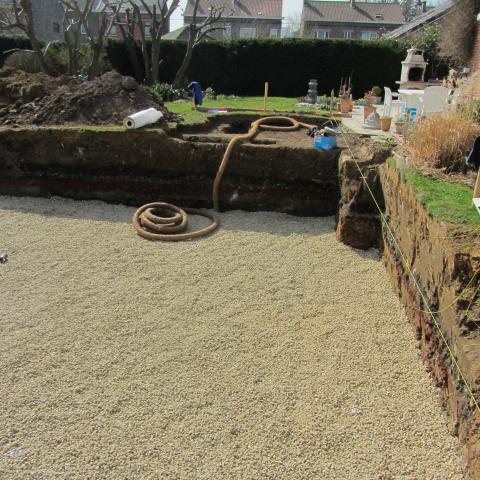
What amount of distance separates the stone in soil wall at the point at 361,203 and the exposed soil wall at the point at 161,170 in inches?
36.9

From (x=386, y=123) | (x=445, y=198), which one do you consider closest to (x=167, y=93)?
(x=386, y=123)

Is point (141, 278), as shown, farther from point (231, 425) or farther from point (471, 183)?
point (471, 183)

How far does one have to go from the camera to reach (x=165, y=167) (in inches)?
269

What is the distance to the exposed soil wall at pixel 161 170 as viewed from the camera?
21.4ft

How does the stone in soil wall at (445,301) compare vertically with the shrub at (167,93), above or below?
below

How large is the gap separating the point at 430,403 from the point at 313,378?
754 millimetres

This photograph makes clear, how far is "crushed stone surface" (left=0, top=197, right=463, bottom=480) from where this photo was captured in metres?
2.67

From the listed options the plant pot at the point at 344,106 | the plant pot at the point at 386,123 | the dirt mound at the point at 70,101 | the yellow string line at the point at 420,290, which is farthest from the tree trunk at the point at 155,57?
the yellow string line at the point at 420,290

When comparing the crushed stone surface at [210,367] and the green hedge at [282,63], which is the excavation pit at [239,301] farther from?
the green hedge at [282,63]

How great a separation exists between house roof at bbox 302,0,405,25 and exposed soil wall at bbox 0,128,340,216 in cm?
4193

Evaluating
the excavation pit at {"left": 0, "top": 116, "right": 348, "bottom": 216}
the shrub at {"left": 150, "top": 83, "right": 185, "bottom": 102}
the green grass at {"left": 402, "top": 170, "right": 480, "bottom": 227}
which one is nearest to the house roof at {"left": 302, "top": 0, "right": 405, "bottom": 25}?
the shrub at {"left": 150, "top": 83, "right": 185, "bottom": 102}

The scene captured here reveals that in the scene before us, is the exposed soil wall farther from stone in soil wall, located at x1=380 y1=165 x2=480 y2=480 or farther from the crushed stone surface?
stone in soil wall, located at x1=380 y1=165 x2=480 y2=480

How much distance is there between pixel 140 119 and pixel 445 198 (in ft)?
14.8

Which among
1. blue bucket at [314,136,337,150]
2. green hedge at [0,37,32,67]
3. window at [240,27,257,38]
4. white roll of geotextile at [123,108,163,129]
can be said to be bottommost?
blue bucket at [314,136,337,150]
